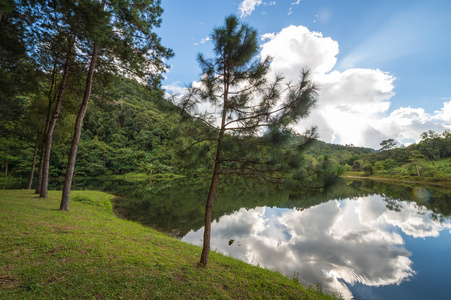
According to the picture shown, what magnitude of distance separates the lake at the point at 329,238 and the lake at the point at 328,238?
1.4 inches

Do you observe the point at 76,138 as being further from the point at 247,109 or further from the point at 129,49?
the point at 247,109

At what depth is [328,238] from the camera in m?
12.3

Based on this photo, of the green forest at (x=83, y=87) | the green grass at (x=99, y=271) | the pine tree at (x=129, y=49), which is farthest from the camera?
the pine tree at (x=129, y=49)

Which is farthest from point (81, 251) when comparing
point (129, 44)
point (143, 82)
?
point (129, 44)

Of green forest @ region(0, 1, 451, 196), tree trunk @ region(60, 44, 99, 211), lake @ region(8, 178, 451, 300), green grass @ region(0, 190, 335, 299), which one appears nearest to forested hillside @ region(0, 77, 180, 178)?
green forest @ region(0, 1, 451, 196)

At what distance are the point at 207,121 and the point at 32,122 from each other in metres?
15.6

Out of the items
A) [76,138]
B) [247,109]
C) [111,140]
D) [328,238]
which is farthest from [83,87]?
[111,140]

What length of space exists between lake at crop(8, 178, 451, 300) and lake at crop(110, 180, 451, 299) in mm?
37

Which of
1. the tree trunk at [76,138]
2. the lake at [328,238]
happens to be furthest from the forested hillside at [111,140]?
the lake at [328,238]

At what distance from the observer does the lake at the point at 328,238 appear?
6.92 metres

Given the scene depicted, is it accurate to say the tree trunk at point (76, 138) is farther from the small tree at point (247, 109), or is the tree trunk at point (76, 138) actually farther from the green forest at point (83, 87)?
the small tree at point (247, 109)

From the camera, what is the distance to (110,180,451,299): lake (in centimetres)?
701

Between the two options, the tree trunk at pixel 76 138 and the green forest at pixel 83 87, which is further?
the tree trunk at pixel 76 138

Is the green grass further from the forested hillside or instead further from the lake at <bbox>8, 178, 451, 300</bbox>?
the forested hillside
